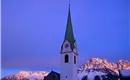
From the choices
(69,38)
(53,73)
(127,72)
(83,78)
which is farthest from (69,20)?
(83,78)

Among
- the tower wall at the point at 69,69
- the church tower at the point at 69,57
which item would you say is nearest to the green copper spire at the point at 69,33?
the church tower at the point at 69,57

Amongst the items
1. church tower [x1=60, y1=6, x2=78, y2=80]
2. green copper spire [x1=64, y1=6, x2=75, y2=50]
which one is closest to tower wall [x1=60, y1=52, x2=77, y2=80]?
church tower [x1=60, y1=6, x2=78, y2=80]

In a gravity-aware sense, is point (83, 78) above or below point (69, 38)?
above

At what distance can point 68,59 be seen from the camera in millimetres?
44969

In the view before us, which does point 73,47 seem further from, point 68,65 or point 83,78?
point 83,78

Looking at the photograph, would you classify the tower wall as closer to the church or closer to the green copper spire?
the church

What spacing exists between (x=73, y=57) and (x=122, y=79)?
19.0 meters

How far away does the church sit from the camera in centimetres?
4409

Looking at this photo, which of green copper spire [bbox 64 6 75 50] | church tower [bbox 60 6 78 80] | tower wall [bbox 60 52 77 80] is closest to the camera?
tower wall [bbox 60 52 77 80]

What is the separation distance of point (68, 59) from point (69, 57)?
42 cm

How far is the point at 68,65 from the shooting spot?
44.5m

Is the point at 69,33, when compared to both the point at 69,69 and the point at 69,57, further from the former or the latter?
the point at 69,69

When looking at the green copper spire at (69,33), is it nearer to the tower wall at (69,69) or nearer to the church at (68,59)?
the church at (68,59)

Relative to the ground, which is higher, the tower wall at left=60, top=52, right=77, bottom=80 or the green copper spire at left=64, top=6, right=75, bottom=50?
the green copper spire at left=64, top=6, right=75, bottom=50
